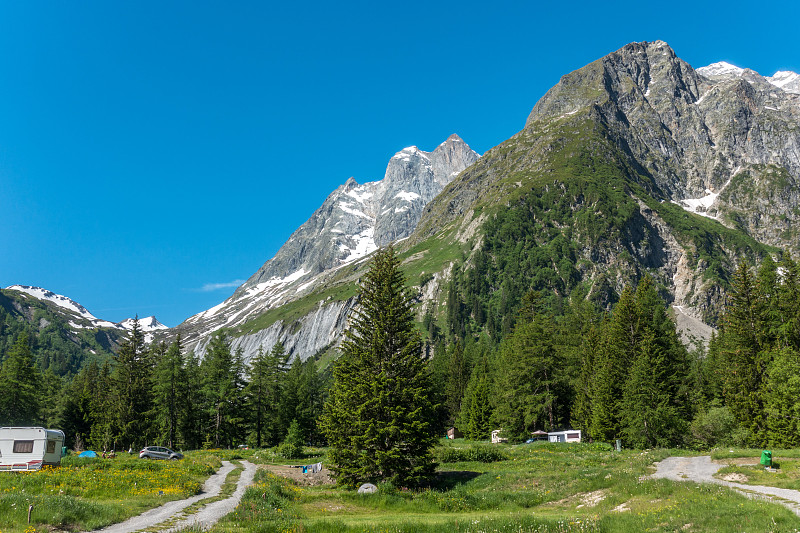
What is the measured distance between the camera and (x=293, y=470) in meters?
50.3

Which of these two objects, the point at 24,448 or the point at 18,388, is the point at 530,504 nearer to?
the point at 24,448

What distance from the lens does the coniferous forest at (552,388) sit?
47.2 m

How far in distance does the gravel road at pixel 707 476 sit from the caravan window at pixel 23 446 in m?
44.7

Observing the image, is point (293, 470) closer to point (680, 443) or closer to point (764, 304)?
point (680, 443)

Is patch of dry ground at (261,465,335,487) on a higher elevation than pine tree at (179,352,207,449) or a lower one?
lower

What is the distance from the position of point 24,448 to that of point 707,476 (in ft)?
158

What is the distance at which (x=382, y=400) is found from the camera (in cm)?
3522

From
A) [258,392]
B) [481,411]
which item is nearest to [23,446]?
[258,392]

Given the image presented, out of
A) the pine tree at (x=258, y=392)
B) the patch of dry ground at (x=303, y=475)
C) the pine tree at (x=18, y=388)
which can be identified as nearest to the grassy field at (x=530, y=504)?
the patch of dry ground at (x=303, y=475)

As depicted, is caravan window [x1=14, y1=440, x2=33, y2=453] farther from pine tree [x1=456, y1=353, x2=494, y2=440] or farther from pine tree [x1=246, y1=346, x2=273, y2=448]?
pine tree [x1=456, y1=353, x2=494, y2=440]

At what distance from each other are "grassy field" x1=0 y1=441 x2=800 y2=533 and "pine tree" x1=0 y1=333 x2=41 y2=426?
4366cm

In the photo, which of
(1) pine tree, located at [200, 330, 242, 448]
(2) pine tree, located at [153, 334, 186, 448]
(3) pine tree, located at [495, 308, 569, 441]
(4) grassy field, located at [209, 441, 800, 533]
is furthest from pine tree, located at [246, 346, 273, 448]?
(4) grassy field, located at [209, 441, 800, 533]

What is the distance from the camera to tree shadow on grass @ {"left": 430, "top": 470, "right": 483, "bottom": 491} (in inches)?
1418

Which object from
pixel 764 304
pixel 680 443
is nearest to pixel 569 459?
pixel 680 443
